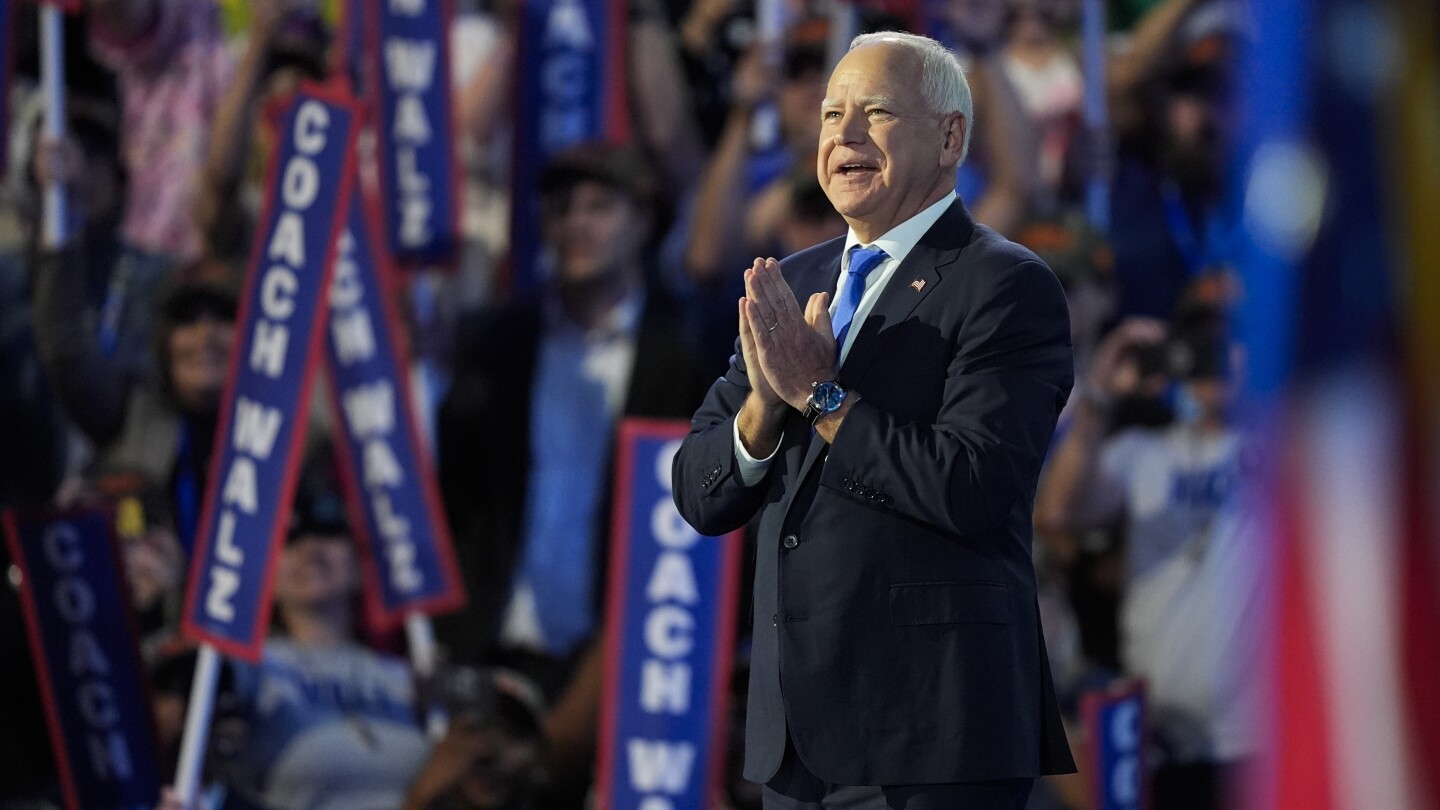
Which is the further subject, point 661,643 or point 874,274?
point 661,643

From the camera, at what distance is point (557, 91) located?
3.94 meters

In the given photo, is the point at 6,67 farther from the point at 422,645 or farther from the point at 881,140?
the point at 881,140

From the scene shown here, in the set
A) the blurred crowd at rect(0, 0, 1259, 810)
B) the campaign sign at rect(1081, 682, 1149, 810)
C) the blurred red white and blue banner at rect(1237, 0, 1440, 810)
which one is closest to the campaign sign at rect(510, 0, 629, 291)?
the blurred crowd at rect(0, 0, 1259, 810)

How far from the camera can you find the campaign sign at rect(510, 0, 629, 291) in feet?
12.8

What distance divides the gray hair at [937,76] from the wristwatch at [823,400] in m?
0.31

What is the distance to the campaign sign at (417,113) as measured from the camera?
396 centimetres

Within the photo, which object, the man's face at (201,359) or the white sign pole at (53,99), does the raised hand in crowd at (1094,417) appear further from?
the white sign pole at (53,99)

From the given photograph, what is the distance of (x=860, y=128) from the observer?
159 cm

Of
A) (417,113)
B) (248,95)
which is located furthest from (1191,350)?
(248,95)

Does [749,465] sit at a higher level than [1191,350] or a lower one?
lower

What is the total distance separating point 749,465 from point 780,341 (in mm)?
139

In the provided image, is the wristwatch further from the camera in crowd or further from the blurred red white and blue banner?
the camera in crowd

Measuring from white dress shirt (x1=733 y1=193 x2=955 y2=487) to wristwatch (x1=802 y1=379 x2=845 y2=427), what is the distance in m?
0.07

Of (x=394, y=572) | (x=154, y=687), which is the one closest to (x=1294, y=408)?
(x=394, y=572)
